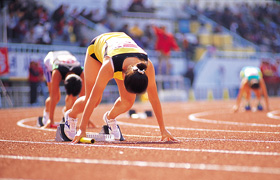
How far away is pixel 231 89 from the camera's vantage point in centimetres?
2839

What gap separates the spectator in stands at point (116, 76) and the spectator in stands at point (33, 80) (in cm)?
1199

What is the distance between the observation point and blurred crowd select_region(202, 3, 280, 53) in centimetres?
3450

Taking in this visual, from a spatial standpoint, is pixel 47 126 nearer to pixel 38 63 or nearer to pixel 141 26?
pixel 38 63

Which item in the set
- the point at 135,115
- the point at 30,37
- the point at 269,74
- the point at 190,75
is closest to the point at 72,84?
the point at 135,115

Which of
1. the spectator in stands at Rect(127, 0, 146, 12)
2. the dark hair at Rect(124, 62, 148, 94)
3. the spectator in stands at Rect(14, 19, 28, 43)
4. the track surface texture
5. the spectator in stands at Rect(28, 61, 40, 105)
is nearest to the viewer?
the track surface texture

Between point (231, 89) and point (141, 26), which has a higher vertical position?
point (141, 26)

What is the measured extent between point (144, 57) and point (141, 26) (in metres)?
21.9

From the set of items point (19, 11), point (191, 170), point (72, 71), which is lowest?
point (191, 170)

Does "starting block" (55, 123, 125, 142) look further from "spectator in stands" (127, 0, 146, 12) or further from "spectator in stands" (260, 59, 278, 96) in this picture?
"spectator in stands" (260, 59, 278, 96)

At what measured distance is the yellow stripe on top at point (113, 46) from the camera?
5.64 meters

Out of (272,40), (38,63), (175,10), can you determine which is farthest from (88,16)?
A: (272,40)

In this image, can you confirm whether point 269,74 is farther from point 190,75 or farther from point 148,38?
point 148,38

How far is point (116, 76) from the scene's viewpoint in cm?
585

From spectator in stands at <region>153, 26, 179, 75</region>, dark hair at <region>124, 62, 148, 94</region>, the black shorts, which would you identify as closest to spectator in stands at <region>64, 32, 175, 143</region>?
dark hair at <region>124, 62, 148, 94</region>
